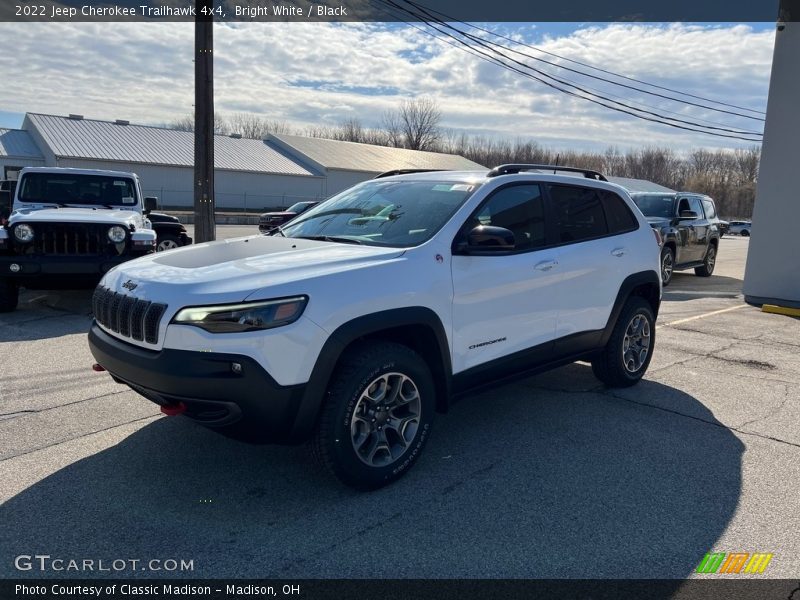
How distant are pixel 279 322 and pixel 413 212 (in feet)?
5.09

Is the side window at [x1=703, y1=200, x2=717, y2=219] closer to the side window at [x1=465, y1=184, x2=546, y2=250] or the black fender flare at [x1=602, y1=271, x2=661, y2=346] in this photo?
the black fender flare at [x1=602, y1=271, x2=661, y2=346]

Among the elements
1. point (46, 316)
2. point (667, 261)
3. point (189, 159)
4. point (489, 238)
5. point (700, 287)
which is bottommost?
point (46, 316)

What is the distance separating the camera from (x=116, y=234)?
26.7ft

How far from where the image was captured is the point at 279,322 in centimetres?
308

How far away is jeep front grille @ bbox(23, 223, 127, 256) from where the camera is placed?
782 centimetres

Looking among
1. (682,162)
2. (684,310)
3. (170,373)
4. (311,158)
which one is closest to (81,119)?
(311,158)

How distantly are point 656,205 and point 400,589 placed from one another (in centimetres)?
1339

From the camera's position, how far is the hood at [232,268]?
317 cm

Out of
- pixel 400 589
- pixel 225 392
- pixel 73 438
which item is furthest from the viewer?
pixel 73 438

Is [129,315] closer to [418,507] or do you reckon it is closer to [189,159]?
[418,507]

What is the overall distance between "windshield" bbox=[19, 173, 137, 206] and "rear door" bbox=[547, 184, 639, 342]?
296 inches

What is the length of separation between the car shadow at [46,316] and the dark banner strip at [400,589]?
5.04 m

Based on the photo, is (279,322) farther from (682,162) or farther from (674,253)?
(682,162)

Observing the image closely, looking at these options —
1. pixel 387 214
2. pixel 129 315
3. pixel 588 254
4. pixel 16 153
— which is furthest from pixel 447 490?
pixel 16 153
